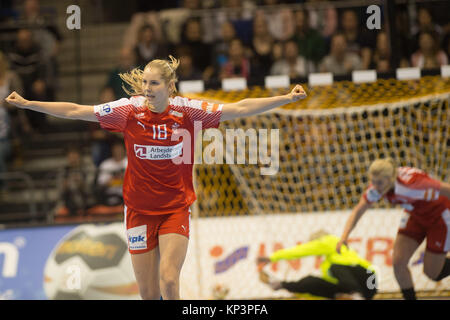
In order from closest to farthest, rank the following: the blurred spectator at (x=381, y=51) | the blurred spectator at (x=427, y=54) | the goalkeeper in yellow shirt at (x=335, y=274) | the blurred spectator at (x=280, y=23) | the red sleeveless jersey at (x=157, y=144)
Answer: the red sleeveless jersey at (x=157, y=144), the goalkeeper in yellow shirt at (x=335, y=274), the blurred spectator at (x=427, y=54), the blurred spectator at (x=381, y=51), the blurred spectator at (x=280, y=23)

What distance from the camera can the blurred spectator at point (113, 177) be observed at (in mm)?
8312

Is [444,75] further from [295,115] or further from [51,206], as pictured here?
[51,206]

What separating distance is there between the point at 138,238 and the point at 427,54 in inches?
213

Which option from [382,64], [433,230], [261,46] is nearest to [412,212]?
[433,230]

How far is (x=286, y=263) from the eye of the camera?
727 cm

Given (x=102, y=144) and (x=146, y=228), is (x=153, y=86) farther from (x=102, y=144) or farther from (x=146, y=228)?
(x=102, y=144)

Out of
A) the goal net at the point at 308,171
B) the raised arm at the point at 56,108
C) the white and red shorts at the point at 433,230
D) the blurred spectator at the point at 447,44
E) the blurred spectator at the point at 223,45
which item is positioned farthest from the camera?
A: the blurred spectator at the point at 223,45

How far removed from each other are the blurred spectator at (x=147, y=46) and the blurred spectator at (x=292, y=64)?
1656 mm

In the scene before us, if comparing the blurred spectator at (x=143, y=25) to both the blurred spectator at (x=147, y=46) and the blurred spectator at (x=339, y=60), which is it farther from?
the blurred spectator at (x=339, y=60)

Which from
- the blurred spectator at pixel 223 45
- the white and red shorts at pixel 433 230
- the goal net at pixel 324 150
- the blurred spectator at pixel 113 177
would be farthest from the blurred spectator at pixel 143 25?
the white and red shorts at pixel 433 230

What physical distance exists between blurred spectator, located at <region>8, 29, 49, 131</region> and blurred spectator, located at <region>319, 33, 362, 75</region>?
404 centimetres

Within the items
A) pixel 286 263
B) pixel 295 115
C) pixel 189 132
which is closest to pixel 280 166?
pixel 295 115

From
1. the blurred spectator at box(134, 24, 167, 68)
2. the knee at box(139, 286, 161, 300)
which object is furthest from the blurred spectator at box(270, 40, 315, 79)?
the knee at box(139, 286, 161, 300)

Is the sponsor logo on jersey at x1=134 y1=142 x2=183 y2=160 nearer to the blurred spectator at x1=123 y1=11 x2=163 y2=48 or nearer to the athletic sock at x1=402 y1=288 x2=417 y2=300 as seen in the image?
the athletic sock at x1=402 y1=288 x2=417 y2=300
